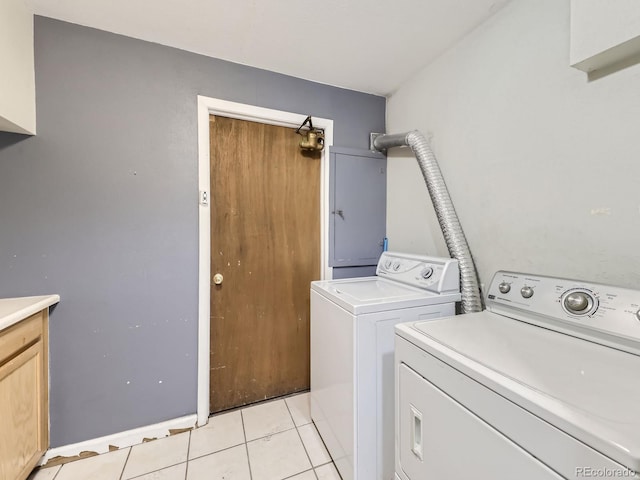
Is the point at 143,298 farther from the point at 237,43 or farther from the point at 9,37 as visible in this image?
the point at 237,43

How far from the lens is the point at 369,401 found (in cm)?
119

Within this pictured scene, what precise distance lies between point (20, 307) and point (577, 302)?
226 cm

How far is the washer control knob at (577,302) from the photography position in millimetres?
898

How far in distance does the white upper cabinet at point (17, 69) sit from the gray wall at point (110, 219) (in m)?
0.04

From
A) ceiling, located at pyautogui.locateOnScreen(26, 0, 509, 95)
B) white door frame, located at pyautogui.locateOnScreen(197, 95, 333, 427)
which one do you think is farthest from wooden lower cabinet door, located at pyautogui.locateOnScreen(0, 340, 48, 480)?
ceiling, located at pyautogui.locateOnScreen(26, 0, 509, 95)

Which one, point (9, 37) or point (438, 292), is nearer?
point (9, 37)

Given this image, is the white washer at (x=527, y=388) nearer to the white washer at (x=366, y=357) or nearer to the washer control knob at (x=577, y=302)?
the washer control knob at (x=577, y=302)

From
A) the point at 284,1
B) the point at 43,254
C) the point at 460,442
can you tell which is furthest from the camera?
the point at 43,254

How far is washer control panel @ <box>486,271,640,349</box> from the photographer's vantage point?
806 millimetres

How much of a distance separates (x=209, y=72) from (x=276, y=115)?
0.48 metres

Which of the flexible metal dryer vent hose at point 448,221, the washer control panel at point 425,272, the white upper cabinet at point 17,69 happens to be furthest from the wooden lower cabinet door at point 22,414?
the flexible metal dryer vent hose at point 448,221

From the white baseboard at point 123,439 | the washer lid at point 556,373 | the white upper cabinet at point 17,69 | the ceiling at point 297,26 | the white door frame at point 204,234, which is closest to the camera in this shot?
the washer lid at point 556,373

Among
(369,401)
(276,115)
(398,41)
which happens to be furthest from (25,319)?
(398,41)

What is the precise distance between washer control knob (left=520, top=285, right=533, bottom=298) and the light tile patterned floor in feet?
4.13
